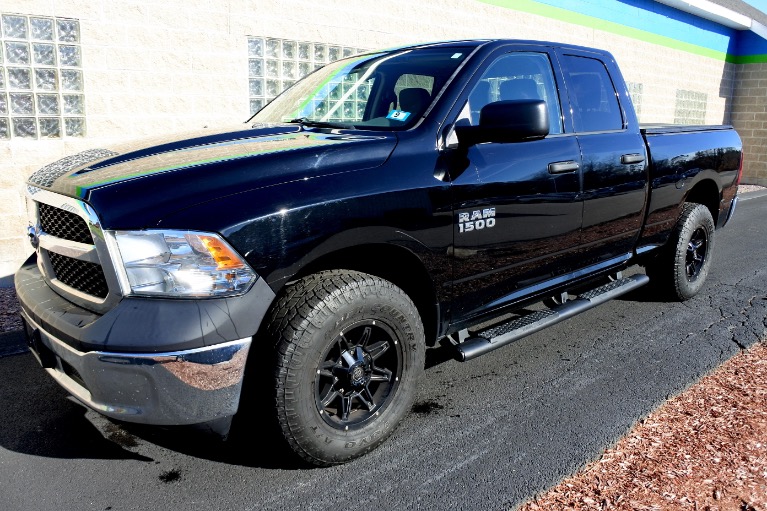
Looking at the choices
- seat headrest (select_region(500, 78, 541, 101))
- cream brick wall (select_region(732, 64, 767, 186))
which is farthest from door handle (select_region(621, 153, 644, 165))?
cream brick wall (select_region(732, 64, 767, 186))

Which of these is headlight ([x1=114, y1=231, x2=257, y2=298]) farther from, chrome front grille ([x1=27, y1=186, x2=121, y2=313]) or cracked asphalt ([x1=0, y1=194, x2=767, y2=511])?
cracked asphalt ([x1=0, y1=194, x2=767, y2=511])

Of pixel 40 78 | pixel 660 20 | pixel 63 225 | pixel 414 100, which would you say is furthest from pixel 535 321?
pixel 660 20

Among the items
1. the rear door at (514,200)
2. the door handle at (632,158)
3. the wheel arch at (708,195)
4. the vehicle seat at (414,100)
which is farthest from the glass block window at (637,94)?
the vehicle seat at (414,100)

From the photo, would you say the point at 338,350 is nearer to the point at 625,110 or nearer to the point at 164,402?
the point at 164,402

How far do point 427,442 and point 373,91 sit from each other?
80.0 inches

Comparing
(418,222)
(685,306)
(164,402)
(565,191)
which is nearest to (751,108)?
(685,306)

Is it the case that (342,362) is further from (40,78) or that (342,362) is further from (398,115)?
(40,78)

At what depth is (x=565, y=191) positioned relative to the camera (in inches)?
146

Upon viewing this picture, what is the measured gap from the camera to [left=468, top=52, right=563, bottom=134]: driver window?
344 centimetres

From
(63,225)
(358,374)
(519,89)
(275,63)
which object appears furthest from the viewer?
(275,63)

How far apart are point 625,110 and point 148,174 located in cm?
339

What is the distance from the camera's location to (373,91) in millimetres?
3770

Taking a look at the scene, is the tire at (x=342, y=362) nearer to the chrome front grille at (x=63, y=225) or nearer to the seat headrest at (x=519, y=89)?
the chrome front grille at (x=63, y=225)

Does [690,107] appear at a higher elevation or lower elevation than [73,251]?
higher
